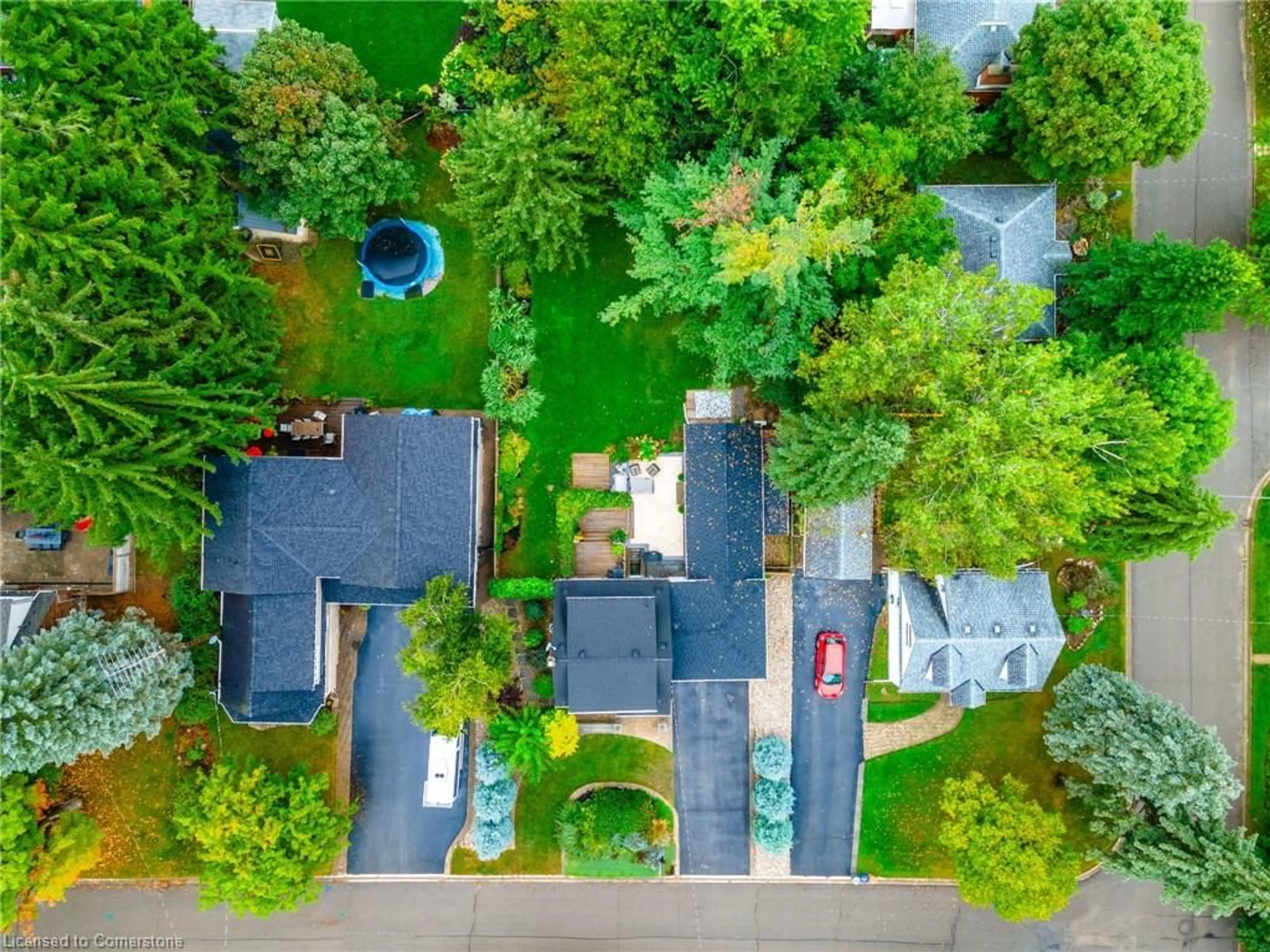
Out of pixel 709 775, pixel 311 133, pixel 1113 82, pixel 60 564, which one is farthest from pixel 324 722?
pixel 1113 82

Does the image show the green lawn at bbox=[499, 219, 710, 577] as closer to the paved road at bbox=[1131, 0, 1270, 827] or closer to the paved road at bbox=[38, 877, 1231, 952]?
the paved road at bbox=[38, 877, 1231, 952]

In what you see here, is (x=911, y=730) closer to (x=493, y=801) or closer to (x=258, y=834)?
(x=493, y=801)

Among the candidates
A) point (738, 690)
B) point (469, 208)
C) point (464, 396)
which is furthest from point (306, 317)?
point (738, 690)

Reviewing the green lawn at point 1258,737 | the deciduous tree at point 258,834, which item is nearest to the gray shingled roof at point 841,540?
the green lawn at point 1258,737

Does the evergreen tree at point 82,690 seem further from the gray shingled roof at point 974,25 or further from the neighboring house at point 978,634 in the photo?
the gray shingled roof at point 974,25

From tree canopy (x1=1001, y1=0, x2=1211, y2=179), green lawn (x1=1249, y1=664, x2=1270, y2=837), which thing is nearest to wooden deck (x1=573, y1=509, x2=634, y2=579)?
tree canopy (x1=1001, y1=0, x2=1211, y2=179)

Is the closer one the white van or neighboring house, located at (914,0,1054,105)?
neighboring house, located at (914,0,1054,105)

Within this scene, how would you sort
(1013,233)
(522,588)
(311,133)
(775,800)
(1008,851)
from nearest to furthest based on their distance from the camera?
(311,133) < (1008,851) < (1013,233) < (775,800) < (522,588)
